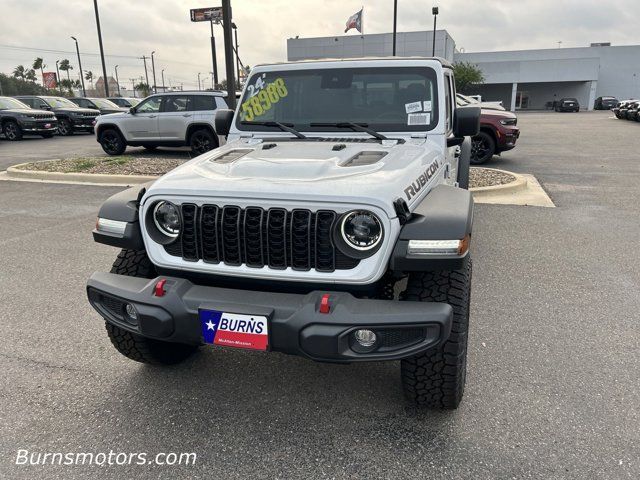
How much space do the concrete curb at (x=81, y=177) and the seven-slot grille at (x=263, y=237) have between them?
7081 millimetres

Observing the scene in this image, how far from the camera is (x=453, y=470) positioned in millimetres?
2301

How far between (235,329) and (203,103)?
11.2 metres

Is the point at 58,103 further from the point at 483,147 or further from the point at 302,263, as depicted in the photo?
the point at 302,263

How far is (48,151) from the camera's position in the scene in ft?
50.5

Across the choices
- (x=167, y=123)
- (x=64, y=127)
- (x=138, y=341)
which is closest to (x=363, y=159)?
(x=138, y=341)

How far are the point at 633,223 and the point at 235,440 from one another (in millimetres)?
6051

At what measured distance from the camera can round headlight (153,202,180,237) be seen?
259 centimetres

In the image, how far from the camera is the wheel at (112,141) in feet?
43.2

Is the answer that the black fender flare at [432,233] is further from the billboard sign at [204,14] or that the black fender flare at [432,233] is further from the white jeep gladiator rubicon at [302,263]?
the billboard sign at [204,14]

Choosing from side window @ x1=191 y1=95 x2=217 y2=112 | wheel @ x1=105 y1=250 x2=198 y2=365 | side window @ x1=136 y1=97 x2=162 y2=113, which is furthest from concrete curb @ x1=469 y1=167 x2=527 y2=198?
side window @ x1=136 y1=97 x2=162 y2=113

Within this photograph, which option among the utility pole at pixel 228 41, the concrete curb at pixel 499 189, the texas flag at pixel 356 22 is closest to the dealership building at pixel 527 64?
the texas flag at pixel 356 22

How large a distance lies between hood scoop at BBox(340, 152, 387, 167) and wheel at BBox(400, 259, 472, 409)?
0.73 m

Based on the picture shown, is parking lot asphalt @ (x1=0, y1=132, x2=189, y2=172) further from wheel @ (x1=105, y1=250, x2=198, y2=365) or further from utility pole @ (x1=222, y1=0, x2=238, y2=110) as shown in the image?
wheel @ (x1=105, y1=250, x2=198, y2=365)

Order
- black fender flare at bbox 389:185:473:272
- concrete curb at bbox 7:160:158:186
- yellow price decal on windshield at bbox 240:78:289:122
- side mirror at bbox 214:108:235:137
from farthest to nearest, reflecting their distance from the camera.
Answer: concrete curb at bbox 7:160:158:186, side mirror at bbox 214:108:235:137, yellow price decal on windshield at bbox 240:78:289:122, black fender flare at bbox 389:185:473:272
